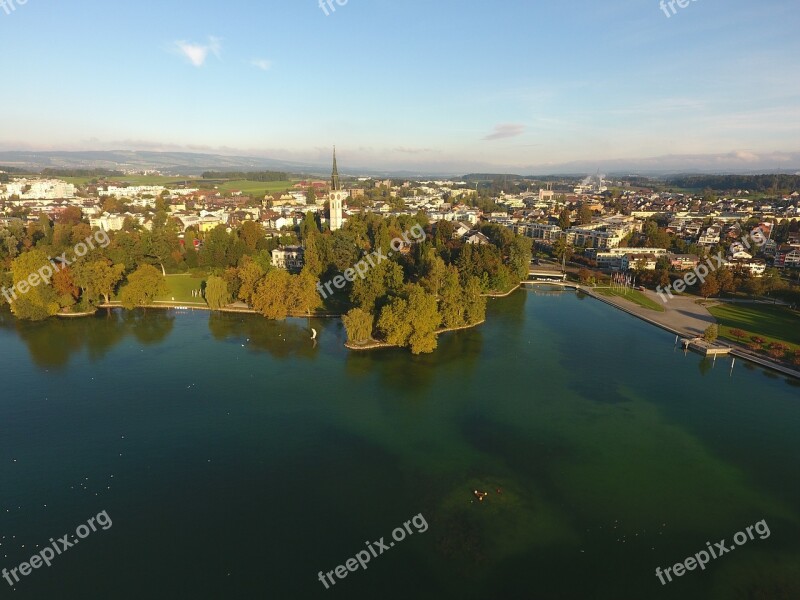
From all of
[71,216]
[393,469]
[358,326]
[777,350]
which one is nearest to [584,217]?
[777,350]

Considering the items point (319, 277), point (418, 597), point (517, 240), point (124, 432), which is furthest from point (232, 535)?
point (517, 240)

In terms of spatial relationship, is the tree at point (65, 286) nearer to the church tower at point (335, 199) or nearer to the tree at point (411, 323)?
the tree at point (411, 323)

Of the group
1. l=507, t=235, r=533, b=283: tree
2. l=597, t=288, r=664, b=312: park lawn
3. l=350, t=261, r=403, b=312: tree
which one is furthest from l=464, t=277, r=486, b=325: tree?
l=597, t=288, r=664, b=312: park lawn

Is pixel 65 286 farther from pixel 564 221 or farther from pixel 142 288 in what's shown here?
pixel 564 221

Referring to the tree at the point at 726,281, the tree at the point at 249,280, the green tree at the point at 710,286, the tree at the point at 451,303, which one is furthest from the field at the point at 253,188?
the tree at the point at 726,281

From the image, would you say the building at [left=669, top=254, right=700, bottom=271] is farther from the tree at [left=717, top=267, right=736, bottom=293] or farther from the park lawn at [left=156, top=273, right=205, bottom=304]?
the park lawn at [left=156, top=273, right=205, bottom=304]

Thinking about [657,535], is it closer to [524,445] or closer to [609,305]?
[524,445]
